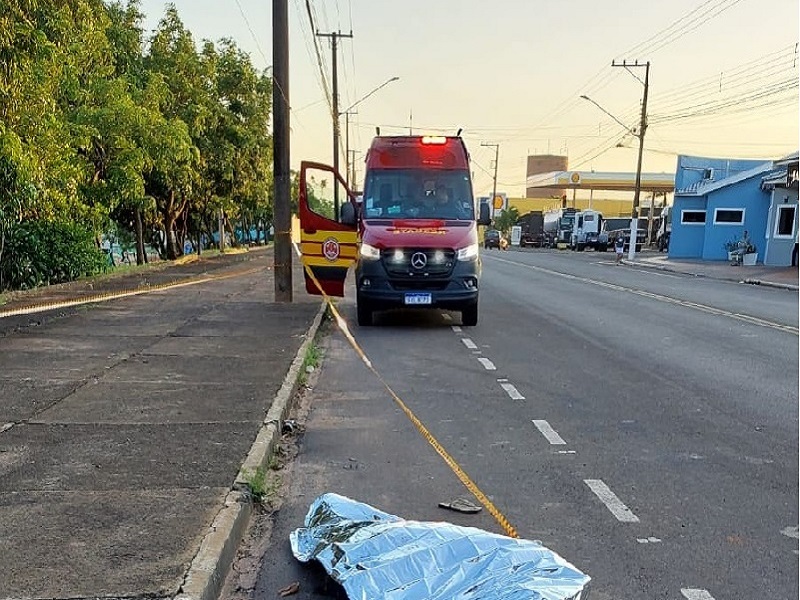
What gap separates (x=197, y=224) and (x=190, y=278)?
1928 centimetres

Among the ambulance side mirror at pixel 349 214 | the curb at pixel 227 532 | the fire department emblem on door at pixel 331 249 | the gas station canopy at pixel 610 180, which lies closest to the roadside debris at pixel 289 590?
the curb at pixel 227 532

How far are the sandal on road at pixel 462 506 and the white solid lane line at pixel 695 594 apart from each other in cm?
128

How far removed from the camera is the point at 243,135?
1099 inches

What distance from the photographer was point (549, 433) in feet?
18.9

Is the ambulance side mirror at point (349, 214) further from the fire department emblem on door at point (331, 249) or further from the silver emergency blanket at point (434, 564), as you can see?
the silver emergency blanket at point (434, 564)

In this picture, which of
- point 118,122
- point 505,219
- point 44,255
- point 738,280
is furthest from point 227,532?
point 505,219

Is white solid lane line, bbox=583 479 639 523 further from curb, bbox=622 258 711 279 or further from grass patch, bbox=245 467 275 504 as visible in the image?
curb, bbox=622 258 711 279

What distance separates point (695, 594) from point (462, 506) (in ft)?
4.68

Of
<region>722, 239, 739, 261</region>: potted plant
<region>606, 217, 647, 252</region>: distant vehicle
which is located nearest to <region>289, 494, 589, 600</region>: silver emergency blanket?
<region>722, 239, 739, 261</region>: potted plant

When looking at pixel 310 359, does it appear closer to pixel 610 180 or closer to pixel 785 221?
pixel 785 221

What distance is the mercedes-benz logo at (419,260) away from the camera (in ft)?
35.0

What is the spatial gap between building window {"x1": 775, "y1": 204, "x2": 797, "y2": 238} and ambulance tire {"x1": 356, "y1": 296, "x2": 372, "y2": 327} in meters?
27.5

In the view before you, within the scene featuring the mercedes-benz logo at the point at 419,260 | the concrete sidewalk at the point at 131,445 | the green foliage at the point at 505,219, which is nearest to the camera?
the concrete sidewalk at the point at 131,445

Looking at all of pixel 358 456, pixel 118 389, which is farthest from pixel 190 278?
pixel 358 456
